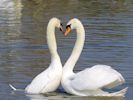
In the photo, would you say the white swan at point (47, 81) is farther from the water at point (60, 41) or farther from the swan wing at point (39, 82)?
the water at point (60, 41)

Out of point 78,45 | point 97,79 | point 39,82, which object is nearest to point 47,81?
point 39,82

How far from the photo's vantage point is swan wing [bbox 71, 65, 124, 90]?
1261 cm

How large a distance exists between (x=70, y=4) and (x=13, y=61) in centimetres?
1203

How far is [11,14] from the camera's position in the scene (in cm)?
2397

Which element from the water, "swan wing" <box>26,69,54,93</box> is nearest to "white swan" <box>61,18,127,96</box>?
the water

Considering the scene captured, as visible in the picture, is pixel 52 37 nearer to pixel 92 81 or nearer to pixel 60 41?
pixel 92 81

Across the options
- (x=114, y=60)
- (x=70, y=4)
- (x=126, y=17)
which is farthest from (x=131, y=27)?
(x=70, y=4)

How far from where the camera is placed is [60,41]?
17703 millimetres

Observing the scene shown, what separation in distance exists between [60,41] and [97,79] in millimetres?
5060

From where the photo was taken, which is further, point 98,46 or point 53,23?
point 98,46

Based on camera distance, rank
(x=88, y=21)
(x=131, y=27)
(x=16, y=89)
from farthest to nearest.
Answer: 1. (x=88, y=21)
2. (x=131, y=27)
3. (x=16, y=89)

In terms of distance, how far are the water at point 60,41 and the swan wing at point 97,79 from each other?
0.81ft

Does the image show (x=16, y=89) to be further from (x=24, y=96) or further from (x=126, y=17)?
(x=126, y=17)

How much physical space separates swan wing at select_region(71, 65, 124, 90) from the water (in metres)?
0.25
